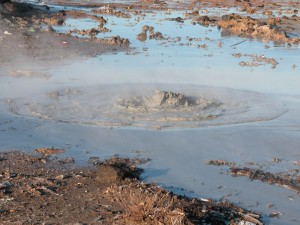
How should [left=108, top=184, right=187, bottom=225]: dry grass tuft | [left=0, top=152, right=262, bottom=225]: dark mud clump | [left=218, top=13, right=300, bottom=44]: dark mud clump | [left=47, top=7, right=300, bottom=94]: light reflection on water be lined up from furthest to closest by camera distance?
[left=218, top=13, right=300, bottom=44]: dark mud clump
[left=47, top=7, right=300, bottom=94]: light reflection on water
[left=0, top=152, right=262, bottom=225]: dark mud clump
[left=108, top=184, right=187, bottom=225]: dry grass tuft

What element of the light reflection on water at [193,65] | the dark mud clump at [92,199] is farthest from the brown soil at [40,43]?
the dark mud clump at [92,199]

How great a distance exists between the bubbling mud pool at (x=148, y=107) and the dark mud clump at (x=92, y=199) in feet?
8.67

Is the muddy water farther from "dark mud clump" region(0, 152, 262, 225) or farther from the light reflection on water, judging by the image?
"dark mud clump" region(0, 152, 262, 225)

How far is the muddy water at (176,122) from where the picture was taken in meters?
8.49

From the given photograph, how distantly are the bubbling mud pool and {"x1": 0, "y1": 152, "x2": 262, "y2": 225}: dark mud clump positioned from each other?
8.67 feet

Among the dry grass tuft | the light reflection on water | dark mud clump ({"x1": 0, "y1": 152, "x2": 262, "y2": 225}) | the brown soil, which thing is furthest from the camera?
the brown soil

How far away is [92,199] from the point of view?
23.8ft

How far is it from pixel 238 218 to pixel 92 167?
261 centimetres

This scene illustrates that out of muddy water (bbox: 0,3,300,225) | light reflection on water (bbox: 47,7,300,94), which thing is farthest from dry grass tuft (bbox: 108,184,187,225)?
light reflection on water (bbox: 47,7,300,94)

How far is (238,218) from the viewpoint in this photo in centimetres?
692

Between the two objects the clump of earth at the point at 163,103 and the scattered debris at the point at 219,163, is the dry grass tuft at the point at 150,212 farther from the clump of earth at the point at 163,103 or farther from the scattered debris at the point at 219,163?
the clump of earth at the point at 163,103

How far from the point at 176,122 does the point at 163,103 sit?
1.07 meters

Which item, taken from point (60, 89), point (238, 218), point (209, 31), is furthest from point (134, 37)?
point (238, 218)

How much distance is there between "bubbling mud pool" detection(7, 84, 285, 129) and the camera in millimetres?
11305
